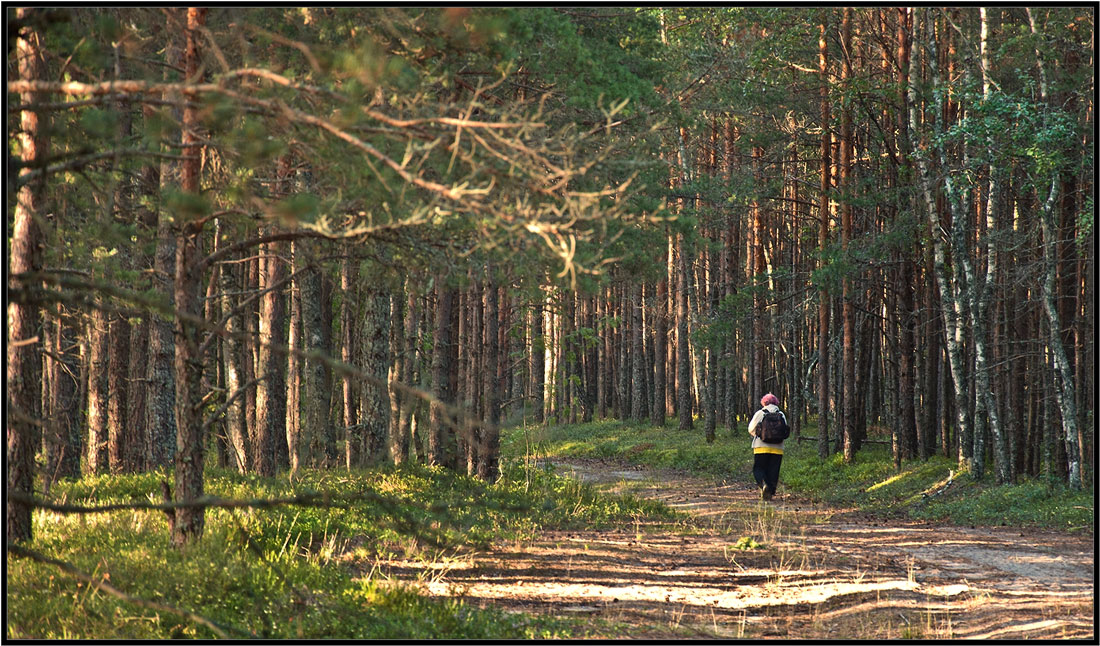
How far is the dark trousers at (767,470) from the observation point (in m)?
17.6

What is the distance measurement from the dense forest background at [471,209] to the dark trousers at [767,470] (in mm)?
3647

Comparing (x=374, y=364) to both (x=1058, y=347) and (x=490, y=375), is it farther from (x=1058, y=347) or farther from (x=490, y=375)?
(x=1058, y=347)

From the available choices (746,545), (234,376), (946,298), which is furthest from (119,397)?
(946,298)

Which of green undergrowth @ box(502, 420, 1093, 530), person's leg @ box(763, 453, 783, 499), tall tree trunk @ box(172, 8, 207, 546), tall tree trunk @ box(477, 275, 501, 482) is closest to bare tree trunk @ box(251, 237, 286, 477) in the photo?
tall tree trunk @ box(477, 275, 501, 482)

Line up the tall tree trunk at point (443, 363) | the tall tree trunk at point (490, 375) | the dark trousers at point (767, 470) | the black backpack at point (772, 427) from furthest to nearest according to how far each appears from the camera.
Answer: the dark trousers at point (767, 470)
the tall tree trunk at point (490, 375)
the black backpack at point (772, 427)
the tall tree trunk at point (443, 363)

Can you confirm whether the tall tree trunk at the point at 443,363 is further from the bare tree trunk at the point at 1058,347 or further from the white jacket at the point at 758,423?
the bare tree trunk at the point at 1058,347

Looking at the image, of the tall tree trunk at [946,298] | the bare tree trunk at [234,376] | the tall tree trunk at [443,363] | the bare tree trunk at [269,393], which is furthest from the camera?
the tall tree trunk at [946,298]

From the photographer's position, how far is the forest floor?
26.3 feet

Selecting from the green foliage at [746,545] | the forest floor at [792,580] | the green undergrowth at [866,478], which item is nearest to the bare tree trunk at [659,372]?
the green undergrowth at [866,478]

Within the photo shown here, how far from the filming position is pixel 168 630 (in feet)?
19.1

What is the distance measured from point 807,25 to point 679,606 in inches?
631

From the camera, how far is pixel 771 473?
17.8 metres

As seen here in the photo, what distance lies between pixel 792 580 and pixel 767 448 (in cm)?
738

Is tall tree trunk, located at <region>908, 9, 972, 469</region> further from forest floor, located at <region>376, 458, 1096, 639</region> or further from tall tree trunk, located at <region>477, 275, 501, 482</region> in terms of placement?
tall tree trunk, located at <region>477, 275, 501, 482</region>
